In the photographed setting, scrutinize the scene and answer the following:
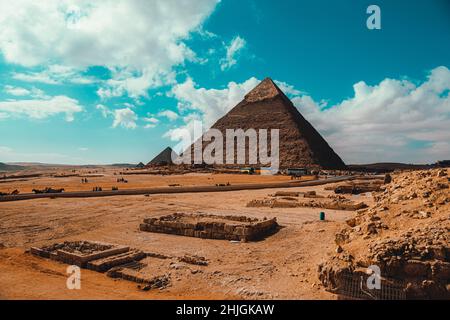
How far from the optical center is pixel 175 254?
768 cm

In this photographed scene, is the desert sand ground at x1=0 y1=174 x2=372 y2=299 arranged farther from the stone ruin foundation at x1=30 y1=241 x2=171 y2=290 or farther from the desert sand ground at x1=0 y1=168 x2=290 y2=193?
the desert sand ground at x1=0 y1=168 x2=290 y2=193

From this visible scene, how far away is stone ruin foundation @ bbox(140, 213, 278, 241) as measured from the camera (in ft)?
29.7

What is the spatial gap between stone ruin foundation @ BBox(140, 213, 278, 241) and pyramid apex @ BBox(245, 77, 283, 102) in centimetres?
7688

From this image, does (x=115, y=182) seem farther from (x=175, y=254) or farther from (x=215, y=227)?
(x=175, y=254)

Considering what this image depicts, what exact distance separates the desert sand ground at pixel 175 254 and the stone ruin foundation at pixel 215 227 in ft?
0.92

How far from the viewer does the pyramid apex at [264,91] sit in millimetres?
85375

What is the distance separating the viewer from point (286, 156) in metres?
70.6

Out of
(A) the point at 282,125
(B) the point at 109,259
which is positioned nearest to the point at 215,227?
(B) the point at 109,259

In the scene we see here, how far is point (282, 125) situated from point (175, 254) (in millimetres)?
72902

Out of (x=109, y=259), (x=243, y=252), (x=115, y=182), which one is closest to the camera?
(x=109, y=259)

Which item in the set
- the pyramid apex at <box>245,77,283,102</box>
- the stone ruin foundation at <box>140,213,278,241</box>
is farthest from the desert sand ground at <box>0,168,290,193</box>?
the pyramid apex at <box>245,77,283,102</box>

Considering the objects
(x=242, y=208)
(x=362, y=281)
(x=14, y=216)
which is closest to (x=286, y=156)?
(x=242, y=208)

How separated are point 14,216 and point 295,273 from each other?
39.1 ft

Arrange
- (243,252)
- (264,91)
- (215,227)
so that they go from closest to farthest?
(243,252) < (215,227) < (264,91)
